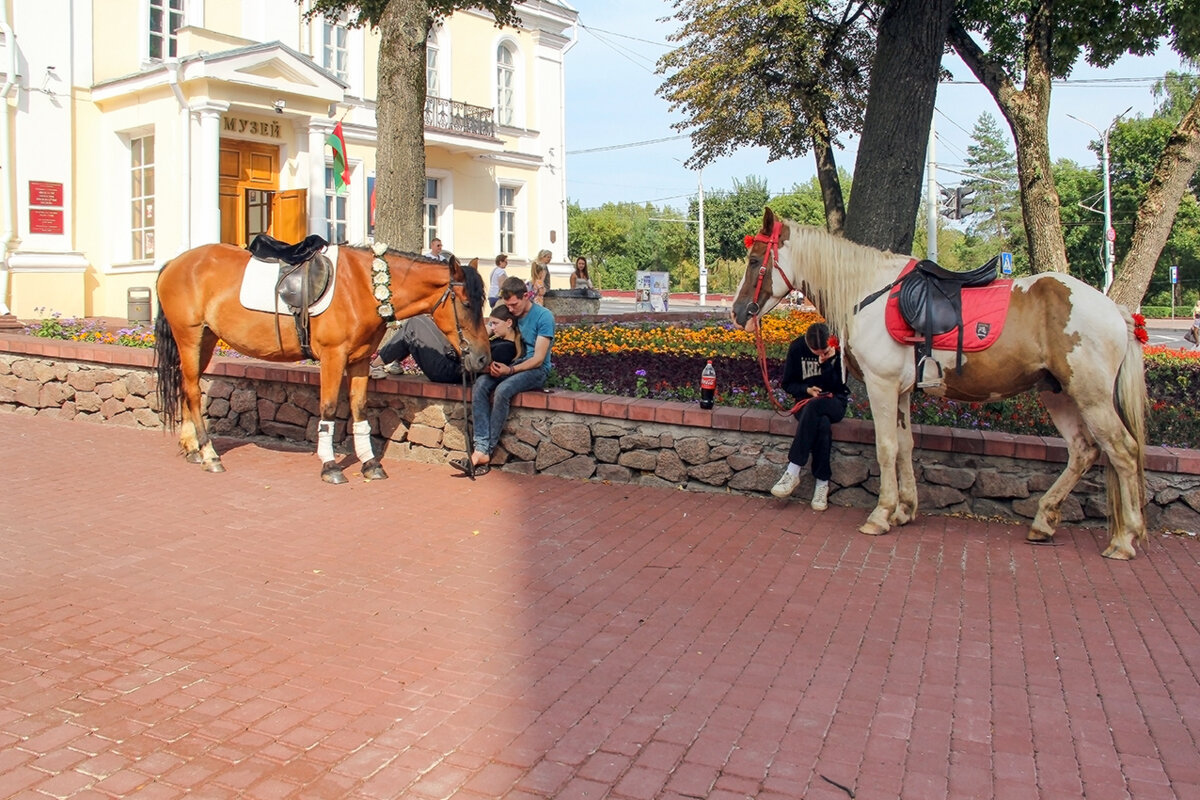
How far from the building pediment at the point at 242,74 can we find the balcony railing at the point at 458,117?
7094 millimetres

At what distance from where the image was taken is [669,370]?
9305 millimetres

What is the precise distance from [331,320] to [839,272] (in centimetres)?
399

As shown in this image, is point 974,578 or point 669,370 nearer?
point 974,578

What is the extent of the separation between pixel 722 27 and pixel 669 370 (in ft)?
59.6

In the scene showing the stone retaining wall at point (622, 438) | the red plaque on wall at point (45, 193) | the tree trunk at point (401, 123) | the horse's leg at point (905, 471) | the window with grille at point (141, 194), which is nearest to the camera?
the horse's leg at point (905, 471)

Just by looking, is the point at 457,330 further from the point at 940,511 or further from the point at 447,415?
the point at 940,511

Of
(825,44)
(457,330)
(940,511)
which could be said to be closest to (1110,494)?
(940,511)

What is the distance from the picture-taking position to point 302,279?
7898mm

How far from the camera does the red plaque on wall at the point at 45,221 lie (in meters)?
19.4

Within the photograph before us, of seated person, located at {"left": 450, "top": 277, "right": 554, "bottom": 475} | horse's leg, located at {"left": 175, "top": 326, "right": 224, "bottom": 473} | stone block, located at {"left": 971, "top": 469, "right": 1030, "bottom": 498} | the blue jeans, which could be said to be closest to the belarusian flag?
horse's leg, located at {"left": 175, "top": 326, "right": 224, "bottom": 473}

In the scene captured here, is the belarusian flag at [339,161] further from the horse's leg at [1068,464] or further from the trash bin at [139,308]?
the horse's leg at [1068,464]

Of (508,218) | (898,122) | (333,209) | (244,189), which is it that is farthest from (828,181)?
(898,122)

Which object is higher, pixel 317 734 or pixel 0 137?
pixel 0 137

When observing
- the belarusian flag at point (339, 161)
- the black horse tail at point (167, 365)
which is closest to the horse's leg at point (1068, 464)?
the black horse tail at point (167, 365)
